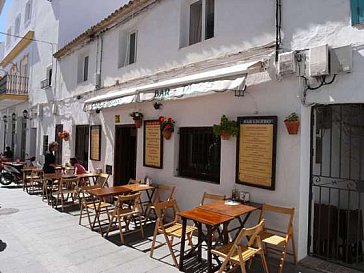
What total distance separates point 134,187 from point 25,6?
1840cm

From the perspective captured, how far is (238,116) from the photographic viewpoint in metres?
6.07

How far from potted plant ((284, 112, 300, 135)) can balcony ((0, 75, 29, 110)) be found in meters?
17.5

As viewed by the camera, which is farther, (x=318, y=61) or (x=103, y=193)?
(x=103, y=193)

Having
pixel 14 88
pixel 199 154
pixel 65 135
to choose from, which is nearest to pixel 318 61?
pixel 199 154

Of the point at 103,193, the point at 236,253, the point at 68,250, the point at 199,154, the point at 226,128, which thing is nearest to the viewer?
the point at 236,253

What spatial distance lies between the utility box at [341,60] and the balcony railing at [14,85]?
18.4 m

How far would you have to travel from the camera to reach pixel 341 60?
4.65m

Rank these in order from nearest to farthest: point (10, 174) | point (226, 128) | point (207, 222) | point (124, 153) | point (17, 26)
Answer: point (207, 222) → point (226, 128) → point (124, 153) → point (10, 174) → point (17, 26)

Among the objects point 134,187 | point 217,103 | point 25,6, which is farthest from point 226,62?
point 25,6

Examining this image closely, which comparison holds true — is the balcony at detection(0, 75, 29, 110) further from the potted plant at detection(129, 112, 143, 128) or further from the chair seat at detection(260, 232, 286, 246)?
the chair seat at detection(260, 232, 286, 246)

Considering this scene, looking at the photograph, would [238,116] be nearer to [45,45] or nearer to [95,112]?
[95,112]

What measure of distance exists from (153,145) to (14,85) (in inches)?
597

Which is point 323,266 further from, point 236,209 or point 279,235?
point 236,209

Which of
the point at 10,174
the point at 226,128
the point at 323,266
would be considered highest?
the point at 226,128
